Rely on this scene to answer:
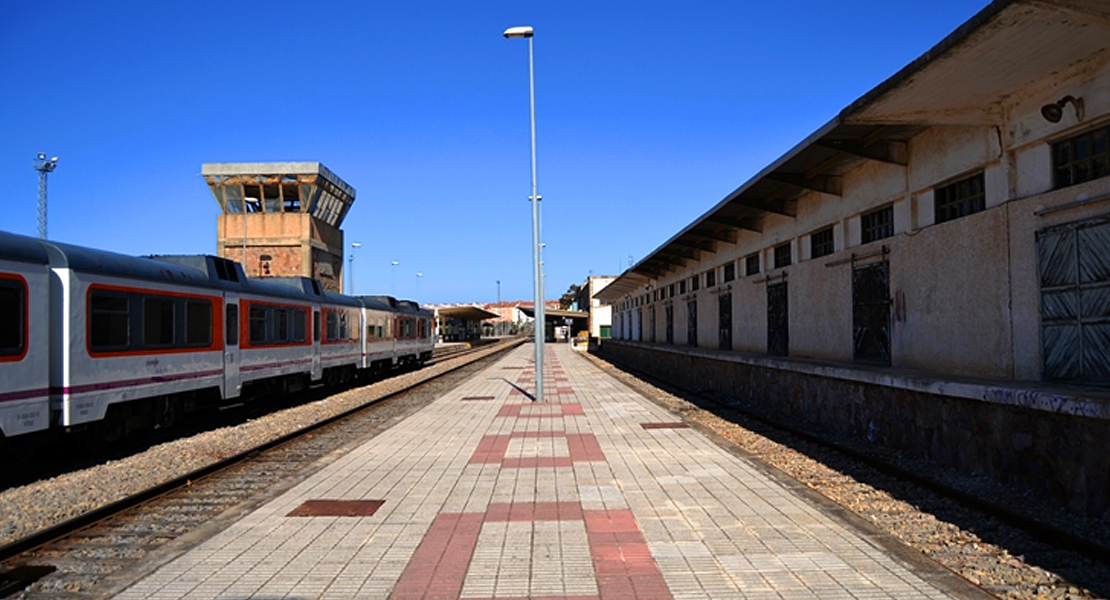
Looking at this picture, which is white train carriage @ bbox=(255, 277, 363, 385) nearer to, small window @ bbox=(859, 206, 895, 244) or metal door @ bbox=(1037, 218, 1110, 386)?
small window @ bbox=(859, 206, 895, 244)

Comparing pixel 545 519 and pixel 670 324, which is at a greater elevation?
pixel 670 324

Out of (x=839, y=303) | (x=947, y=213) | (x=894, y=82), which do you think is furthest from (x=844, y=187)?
(x=894, y=82)

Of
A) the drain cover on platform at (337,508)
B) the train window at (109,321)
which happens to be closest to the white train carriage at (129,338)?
the train window at (109,321)

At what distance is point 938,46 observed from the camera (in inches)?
295

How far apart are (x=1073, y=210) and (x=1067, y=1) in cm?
282

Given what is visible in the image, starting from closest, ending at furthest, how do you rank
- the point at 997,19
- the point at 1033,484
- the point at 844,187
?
the point at 997,19 < the point at 1033,484 < the point at 844,187

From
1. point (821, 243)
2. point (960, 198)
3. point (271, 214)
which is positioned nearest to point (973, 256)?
point (960, 198)

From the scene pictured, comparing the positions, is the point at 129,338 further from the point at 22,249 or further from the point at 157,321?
the point at 22,249

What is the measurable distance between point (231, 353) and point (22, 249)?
6001 millimetres

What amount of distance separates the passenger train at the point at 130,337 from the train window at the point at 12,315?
0.04 feet

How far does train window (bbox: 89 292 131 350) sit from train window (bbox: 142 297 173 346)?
483 millimetres

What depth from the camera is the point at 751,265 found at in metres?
21.7

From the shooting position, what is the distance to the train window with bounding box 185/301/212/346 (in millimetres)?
13039

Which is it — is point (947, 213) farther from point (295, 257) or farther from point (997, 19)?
point (295, 257)
